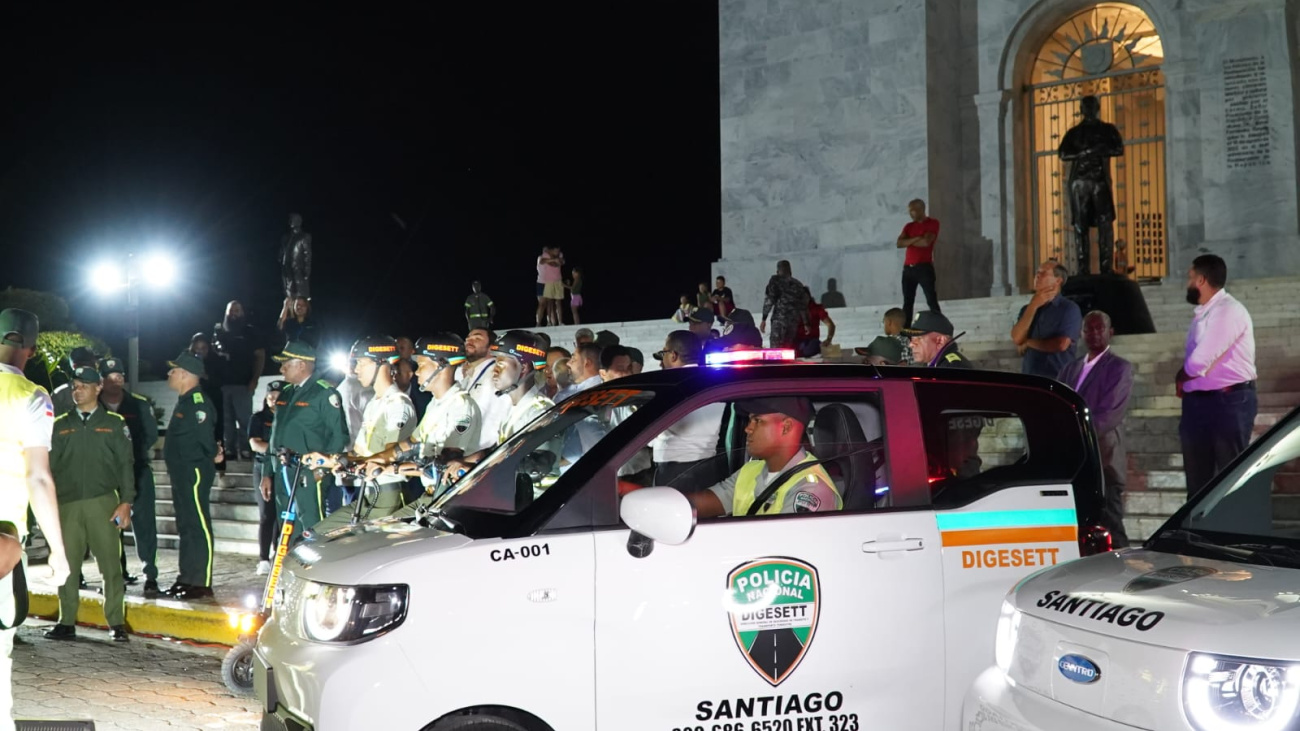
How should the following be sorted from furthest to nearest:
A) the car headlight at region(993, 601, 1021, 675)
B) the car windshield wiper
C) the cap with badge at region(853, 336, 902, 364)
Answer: the cap with badge at region(853, 336, 902, 364), the car headlight at region(993, 601, 1021, 675), the car windshield wiper

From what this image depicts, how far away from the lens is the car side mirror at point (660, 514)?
3.90 m

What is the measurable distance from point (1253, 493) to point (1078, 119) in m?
20.3

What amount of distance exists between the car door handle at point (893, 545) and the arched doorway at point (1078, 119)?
19.3 m

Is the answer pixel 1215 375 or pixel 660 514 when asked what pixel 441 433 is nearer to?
pixel 660 514

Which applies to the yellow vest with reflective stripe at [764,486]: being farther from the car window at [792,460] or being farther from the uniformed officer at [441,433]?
the uniformed officer at [441,433]

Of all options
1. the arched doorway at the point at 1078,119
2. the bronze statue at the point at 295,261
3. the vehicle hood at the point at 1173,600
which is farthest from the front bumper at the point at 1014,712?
the arched doorway at the point at 1078,119

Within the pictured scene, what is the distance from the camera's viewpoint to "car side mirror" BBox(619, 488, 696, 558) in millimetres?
3904

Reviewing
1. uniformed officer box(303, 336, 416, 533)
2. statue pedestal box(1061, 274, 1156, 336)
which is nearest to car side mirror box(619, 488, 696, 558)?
uniformed officer box(303, 336, 416, 533)

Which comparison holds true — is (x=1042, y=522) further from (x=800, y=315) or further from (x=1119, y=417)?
(x=800, y=315)

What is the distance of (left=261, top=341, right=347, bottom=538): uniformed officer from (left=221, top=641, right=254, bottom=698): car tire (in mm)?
1905

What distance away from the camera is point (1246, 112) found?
19.0 metres

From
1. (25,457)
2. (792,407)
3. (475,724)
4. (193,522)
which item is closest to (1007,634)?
(792,407)

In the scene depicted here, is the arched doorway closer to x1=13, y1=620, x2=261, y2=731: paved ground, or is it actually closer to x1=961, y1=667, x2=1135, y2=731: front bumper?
x1=13, y1=620, x2=261, y2=731: paved ground

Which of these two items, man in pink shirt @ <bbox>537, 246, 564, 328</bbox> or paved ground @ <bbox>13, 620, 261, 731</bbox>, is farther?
man in pink shirt @ <bbox>537, 246, 564, 328</bbox>
